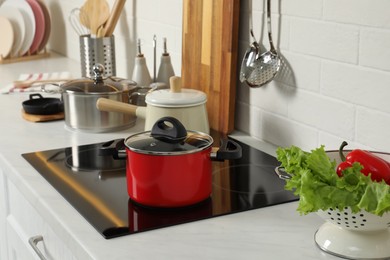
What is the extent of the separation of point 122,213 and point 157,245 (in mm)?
172

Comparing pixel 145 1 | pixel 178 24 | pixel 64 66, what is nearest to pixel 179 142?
pixel 178 24

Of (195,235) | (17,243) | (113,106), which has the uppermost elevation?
(113,106)

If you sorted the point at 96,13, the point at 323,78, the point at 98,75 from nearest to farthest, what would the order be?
the point at 323,78 < the point at 98,75 < the point at 96,13

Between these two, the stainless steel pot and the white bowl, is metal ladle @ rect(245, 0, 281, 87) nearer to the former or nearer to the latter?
the stainless steel pot

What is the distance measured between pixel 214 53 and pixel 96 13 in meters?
0.76

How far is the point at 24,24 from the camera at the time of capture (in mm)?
3082

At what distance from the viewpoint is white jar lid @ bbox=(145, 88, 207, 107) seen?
1768 mm

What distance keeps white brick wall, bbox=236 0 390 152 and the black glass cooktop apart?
0.12m

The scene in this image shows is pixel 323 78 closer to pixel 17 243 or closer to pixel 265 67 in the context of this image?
pixel 265 67

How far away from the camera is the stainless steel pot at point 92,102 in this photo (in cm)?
195

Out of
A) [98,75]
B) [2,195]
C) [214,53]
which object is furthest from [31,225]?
[214,53]

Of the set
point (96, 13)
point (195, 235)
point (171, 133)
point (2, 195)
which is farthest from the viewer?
point (96, 13)

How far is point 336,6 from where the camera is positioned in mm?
1582

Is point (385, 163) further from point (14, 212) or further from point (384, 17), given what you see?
point (14, 212)
